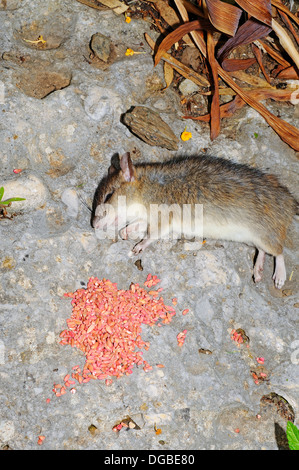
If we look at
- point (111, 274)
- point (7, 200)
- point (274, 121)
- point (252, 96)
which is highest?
point (252, 96)

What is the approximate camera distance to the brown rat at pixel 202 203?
400 centimetres

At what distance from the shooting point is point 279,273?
412cm

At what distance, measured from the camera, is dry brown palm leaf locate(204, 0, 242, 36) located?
4117mm

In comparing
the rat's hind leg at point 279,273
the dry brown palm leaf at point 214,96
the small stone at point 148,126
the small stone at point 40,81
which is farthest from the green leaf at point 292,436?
the small stone at point 40,81

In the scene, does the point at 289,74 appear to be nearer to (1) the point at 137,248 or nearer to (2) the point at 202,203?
(2) the point at 202,203

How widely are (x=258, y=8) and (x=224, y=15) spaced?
29 cm

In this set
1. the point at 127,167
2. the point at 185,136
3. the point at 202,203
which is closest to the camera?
the point at 127,167

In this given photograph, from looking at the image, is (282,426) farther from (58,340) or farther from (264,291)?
(58,340)

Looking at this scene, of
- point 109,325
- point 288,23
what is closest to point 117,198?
point 109,325

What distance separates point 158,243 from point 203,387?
4.11 ft

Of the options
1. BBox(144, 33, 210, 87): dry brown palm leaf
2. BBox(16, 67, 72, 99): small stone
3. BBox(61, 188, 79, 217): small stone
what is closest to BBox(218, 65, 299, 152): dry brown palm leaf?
BBox(144, 33, 210, 87): dry brown palm leaf

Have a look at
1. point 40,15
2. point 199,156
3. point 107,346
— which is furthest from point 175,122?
point 107,346

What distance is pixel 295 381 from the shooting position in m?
3.61

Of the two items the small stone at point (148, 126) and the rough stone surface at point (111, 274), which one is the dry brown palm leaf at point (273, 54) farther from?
the small stone at point (148, 126)
